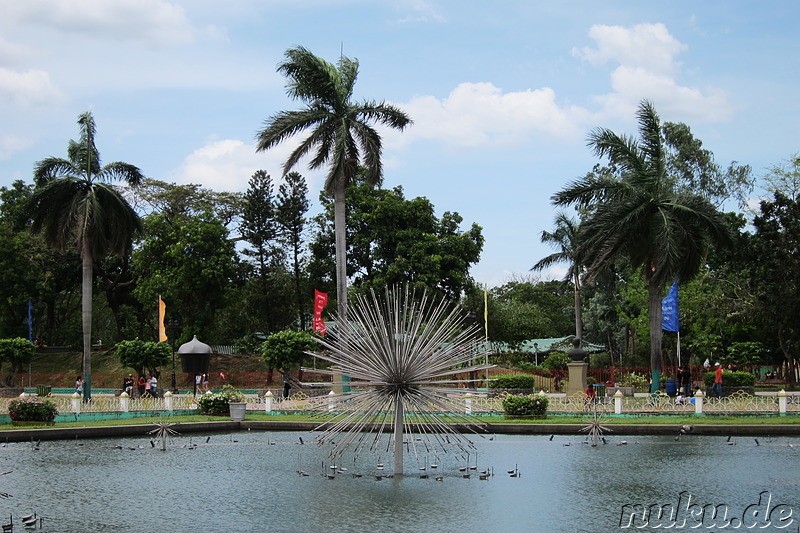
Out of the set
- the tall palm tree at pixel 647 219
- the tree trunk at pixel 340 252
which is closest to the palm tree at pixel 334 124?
the tree trunk at pixel 340 252

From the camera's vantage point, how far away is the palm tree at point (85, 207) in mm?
40938

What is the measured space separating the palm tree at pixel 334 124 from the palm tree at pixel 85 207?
8696 millimetres

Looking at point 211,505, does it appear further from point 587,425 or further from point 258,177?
point 258,177

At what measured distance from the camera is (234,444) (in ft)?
81.6

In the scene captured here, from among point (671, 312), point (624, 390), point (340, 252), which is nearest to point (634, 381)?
point (671, 312)

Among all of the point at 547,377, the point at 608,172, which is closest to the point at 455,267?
the point at 547,377

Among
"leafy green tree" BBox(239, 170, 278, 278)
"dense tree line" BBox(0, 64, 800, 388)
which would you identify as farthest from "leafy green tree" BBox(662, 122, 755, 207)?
"leafy green tree" BBox(239, 170, 278, 278)

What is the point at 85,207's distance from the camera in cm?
4066

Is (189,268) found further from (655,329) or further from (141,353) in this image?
(655,329)

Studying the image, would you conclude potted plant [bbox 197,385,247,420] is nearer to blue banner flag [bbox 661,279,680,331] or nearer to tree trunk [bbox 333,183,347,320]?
tree trunk [bbox 333,183,347,320]

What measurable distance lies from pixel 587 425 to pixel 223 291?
36877mm

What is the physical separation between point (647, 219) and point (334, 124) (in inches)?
533

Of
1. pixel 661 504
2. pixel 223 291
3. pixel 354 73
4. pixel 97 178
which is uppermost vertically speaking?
pixel 354 73

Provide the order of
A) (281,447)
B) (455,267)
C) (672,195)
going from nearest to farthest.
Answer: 1. (281,447)
2. (672,195)
3. (455,267)
